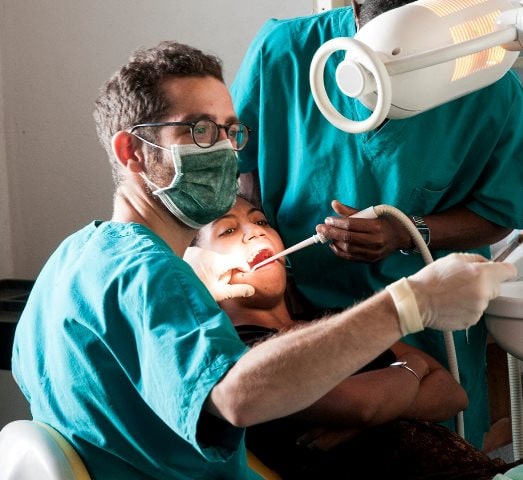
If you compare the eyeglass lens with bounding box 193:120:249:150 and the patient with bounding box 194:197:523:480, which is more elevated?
the eyeglass lens with bounding box 193:120:249:150

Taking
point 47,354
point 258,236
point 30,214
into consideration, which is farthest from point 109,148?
point 30,214

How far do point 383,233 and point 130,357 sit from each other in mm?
680

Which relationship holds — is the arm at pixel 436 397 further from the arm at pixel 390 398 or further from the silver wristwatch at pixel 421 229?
the silver wristwatch at pixel 421 229

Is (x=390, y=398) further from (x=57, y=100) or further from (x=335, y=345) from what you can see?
(x=57, y=100)

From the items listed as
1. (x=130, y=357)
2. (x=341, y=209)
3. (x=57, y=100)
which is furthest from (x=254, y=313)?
(x=57, y=100)

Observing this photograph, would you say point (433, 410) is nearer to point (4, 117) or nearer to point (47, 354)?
point (47, 354)

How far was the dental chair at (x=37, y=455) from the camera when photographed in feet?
3.89

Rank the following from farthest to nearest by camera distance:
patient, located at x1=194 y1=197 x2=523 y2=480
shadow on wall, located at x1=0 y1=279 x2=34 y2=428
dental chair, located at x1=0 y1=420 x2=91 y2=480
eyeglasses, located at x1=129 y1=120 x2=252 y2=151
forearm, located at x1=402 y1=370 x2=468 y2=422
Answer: shadow on wall, located at x1=0 y1=279 x2=34 y2=428
forearm, located at x1=402 y1=370 x2=468 y2=422
patient, located at x1=194 y1=197 x2=523 y2=480
eyeglasses, located at x1=129 y1=120 x2=252 y2=151
dental chair, located at x1=0 y1=420 x2=91 y2=480

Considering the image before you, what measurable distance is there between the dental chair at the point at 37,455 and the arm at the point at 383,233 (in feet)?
2.15

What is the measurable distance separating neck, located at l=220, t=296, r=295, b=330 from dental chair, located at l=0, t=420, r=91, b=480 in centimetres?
55

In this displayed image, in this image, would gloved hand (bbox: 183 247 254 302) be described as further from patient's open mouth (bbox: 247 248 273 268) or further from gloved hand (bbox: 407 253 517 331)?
gloved hand (bbox: 407 253 517 331)

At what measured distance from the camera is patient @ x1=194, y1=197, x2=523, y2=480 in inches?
60.9

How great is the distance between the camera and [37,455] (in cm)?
120

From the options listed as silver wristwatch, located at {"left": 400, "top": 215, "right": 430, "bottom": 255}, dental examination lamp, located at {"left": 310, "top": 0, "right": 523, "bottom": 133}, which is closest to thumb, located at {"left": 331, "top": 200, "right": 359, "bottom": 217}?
silver wristwatch, located at {"left": 400, "top": 215, "right": 430, "bottom": 255}
